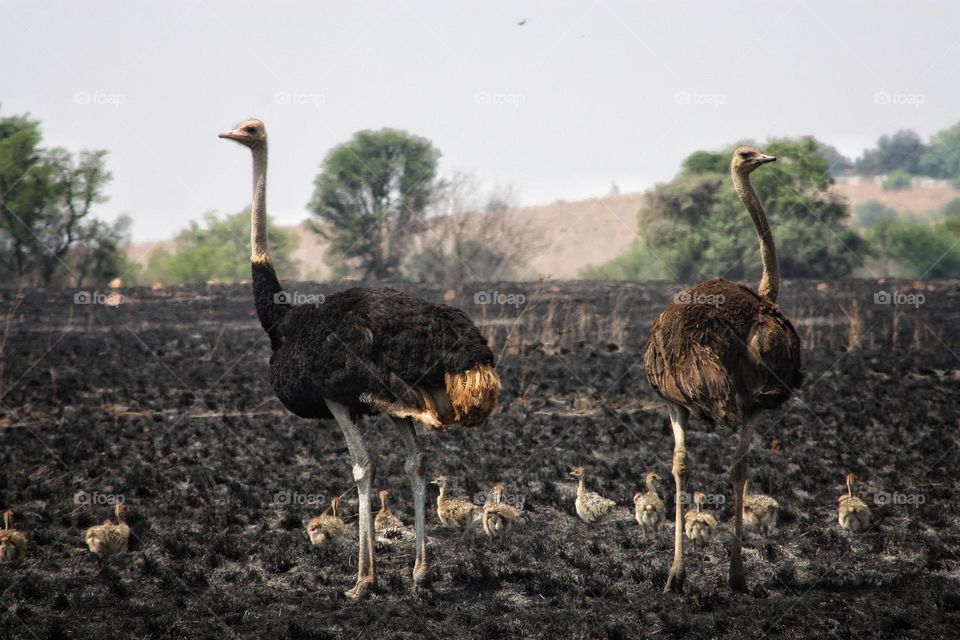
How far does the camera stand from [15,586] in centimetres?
787

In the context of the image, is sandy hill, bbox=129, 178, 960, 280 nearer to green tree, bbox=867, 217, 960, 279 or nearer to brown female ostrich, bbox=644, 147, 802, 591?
green tree, bbox=867, 217, 960, 279

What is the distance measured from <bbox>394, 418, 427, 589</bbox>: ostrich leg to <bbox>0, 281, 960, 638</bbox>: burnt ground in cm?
17

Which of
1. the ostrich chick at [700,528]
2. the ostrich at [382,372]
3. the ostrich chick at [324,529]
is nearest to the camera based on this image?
the ostrich at [382,372]

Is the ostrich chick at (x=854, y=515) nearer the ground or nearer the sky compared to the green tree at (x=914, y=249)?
nearer the ground

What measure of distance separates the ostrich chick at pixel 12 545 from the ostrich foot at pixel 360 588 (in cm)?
248

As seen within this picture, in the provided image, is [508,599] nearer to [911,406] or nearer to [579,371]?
[911,406]

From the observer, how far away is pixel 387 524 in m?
9.37

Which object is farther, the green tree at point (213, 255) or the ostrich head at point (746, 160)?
the green tree at point (213, 255)

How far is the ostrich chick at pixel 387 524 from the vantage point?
9203mm


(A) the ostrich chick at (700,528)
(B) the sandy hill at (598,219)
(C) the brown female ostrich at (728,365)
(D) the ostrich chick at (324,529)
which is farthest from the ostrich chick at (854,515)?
(B) the sandy hill at (598,219)

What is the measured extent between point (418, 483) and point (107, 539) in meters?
2.45

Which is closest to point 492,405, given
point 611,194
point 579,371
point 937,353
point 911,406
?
point 911,406

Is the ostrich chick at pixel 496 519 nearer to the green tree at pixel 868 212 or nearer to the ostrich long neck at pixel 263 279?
the ostrich long neck at pixel 263 279

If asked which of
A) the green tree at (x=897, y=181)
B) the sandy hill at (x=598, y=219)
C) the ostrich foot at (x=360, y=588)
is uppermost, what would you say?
the green tree at (x=897, y=181)
